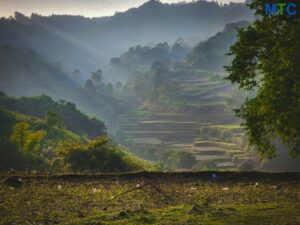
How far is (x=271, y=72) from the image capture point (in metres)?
21.8

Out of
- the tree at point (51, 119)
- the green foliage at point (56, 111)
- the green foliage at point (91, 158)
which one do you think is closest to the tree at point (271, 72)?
the green foliage at point (91, 158)

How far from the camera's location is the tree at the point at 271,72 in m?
20.3

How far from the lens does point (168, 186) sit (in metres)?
24.4

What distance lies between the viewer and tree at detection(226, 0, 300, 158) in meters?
20.3

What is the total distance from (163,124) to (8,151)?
125970mm

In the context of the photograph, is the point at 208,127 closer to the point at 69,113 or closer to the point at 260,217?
the point at 69,113

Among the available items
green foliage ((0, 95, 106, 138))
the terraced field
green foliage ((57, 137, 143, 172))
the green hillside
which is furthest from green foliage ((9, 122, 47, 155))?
green foliage ((0, 95, 106, 138))

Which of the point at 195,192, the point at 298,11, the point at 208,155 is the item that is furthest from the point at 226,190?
the point at 208,155

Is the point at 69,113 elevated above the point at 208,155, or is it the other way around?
the point at 69,113

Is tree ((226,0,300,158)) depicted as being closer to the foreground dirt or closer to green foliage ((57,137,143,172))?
the foreground dirt

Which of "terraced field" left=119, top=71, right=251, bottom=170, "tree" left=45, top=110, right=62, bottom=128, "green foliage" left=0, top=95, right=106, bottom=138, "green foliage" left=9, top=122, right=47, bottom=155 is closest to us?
"green foliage" left=9, top=122, right=47, bottom=155

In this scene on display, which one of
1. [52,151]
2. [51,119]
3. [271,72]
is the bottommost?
[52,151]

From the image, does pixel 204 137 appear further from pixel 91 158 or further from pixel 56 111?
pixel 91 158

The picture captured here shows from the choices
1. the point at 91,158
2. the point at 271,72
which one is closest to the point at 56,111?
the point at 91,158
